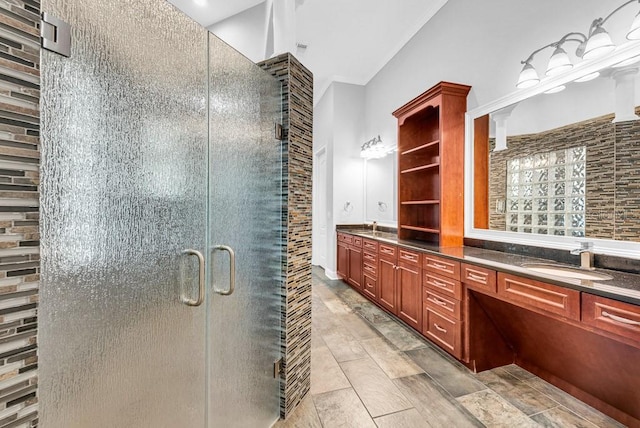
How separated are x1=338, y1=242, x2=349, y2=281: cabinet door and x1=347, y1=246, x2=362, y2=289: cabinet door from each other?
130mm

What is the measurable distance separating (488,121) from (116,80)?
2.80 metres

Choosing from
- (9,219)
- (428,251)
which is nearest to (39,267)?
(9,219)

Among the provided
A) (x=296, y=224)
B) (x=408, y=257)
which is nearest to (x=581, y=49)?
(x=408, y=257)

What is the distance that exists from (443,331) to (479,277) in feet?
2.12

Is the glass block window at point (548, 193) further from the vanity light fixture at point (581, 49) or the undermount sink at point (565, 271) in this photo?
the vanity light fixture at point (581, 49)

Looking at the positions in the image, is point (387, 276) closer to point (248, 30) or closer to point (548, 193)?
point (548, 193)

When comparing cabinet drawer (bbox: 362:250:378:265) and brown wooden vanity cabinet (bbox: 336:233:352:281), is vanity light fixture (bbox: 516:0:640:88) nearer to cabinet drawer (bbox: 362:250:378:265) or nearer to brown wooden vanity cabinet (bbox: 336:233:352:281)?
cabinet drawer (bbox: 362:250:378:265)

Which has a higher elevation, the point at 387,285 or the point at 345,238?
the point at 345,238

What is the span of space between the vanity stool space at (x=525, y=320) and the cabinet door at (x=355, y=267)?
3.17 ft

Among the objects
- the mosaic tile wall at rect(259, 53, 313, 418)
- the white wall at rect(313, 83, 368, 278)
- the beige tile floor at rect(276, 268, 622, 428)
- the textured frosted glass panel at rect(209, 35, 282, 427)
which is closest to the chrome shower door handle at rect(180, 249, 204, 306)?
the textured frosted glass panel at rect(209, 35, 282, 427)

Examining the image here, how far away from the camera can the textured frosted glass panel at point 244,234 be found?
124 centimetres

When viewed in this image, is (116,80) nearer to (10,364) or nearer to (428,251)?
(10,364)

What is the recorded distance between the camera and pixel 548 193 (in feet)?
6.91

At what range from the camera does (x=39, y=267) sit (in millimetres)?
670
